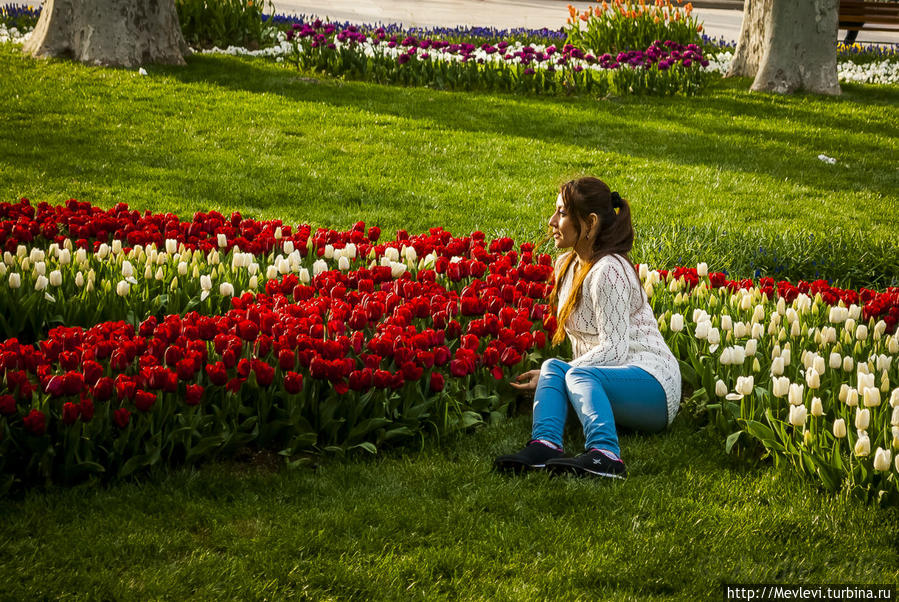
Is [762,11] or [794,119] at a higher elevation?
[762,11]

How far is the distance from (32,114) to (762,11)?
8.44 m

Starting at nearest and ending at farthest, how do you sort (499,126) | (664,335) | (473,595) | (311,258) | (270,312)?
(473,595)
(270,312)
(664,335)
(311,258)
(499,126)

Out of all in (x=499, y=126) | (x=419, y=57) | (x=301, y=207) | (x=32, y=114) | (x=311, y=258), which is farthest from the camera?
(x=419, y=57)

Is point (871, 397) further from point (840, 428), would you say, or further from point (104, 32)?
point (104, 32)

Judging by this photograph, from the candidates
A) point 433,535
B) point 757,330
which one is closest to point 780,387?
point 757,330

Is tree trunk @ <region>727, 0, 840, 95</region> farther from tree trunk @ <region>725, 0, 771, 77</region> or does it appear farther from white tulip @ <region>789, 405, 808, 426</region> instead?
white tulip @ <region>789, 405, 808, 426</region>

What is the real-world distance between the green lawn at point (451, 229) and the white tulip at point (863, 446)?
200mm

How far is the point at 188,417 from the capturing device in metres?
3.30

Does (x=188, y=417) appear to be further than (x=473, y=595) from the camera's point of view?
Yes

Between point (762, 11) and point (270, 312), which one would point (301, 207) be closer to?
point (270, 312)

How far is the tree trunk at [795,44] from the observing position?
10.9 m

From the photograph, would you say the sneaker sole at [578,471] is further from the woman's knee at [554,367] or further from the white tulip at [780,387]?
the white tulip at [780,387]

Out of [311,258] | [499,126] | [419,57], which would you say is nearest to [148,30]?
[419,57]

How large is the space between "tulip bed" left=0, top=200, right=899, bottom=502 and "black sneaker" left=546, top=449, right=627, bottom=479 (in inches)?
17.9
